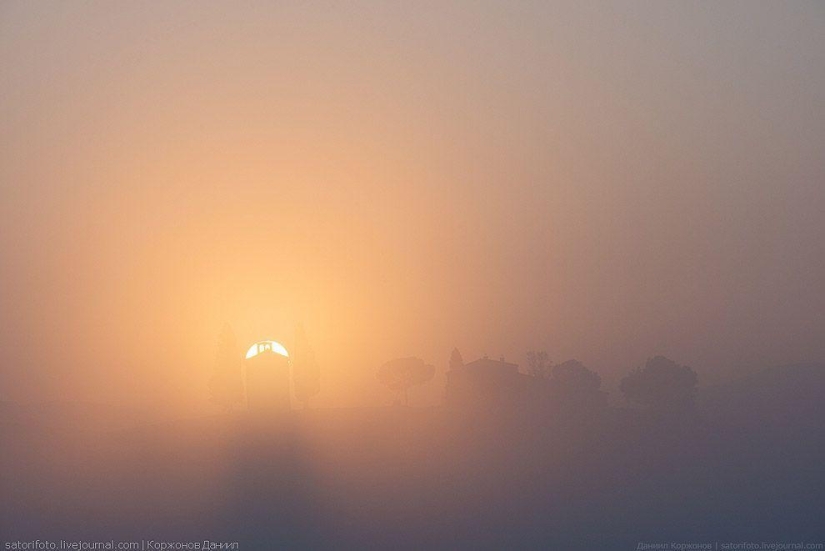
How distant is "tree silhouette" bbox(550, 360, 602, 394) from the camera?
102812mm

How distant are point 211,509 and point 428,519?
16899 mm

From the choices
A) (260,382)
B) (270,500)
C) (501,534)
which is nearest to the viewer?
(501,534)

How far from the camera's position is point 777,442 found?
8562 centimetres

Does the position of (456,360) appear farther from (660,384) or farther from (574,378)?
(660,384)

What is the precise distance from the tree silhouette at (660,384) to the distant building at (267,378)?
177 feet

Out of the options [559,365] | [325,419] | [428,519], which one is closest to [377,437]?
[325,419]

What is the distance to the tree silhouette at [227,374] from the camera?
275ft

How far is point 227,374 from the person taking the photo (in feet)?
272

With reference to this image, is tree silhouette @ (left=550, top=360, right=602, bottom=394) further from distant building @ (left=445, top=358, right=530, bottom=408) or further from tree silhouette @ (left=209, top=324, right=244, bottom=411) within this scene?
tree silhouette @ (left=209, top=324, right=244, bottom=411)

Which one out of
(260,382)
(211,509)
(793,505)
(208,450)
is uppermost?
(260,382)

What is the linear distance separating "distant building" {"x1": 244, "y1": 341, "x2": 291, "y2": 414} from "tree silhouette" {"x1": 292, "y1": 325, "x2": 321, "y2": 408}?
913cm

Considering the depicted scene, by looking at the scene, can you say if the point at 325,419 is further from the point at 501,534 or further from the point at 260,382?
the point at 501,534

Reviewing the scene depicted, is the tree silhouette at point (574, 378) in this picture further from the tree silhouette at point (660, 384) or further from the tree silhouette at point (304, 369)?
the tree silhouette at point (304, 369)

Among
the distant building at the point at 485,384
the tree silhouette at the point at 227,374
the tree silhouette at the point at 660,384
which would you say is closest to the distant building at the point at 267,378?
the tree silhouette at the point at 227,374
